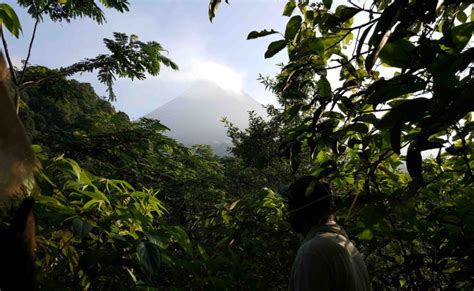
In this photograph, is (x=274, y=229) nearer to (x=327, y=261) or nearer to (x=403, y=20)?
(x=327, y=261)

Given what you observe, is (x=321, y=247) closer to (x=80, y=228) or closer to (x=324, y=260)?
(x=324, y=260)

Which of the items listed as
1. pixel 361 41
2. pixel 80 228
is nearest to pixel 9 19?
pixel 80 228

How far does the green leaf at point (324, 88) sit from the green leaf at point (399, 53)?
0.38 meters

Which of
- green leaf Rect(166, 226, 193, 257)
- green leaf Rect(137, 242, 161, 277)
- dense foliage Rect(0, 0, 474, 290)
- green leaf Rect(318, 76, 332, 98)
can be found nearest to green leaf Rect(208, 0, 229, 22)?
dense foliage Rect(0, 0, 474, 290)

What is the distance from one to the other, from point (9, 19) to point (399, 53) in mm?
1433

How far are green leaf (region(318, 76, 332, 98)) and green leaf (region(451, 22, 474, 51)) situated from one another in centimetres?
48

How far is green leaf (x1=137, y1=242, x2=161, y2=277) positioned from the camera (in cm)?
105

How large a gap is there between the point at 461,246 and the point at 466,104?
1123mm

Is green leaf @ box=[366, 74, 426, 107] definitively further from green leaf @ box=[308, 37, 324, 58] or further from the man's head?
the man's head

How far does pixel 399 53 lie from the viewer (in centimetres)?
75

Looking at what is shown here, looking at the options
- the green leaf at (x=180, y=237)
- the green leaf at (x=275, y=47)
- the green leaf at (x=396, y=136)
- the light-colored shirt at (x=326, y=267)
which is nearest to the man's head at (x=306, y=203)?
the light-colored shirt at (x=326, y=267)

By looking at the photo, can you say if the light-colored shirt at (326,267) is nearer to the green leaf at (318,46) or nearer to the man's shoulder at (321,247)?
the man's shoulder at (321,247)

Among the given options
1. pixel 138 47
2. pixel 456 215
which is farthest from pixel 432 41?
pixel 138 47

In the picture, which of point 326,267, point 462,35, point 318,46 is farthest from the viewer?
point 326,267
